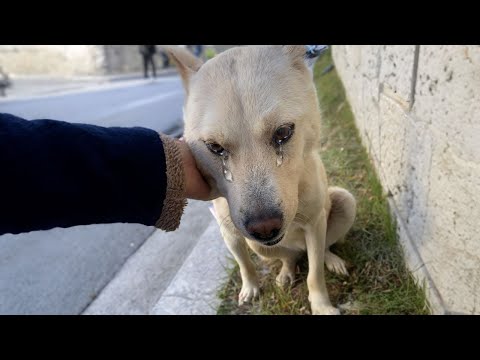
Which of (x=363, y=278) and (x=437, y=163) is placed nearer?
(x=437, y=163)

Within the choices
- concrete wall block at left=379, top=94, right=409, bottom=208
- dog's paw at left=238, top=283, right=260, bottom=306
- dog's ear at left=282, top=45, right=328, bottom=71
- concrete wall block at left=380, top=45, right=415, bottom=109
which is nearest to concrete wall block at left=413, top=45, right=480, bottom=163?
concrete wall block at left=380, top=45, right=415, bottom=109

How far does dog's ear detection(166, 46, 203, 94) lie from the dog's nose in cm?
82

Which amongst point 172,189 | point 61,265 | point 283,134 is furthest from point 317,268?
point 61,265

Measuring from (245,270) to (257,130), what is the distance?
1.20 metres

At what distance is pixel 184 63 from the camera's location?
2.07m

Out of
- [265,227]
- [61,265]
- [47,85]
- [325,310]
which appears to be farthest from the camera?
[47,85]

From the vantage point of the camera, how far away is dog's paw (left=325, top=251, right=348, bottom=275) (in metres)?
2.69

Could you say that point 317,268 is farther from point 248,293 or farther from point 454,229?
point 454,229

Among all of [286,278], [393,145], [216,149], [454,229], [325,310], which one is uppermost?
[216,149]

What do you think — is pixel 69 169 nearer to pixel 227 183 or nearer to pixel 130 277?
pixel 227 183

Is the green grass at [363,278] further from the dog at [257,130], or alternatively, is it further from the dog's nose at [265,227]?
the dog's nose at [265,227]

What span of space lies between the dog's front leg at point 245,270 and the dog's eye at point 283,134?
88 centimetres

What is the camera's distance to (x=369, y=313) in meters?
2.26
